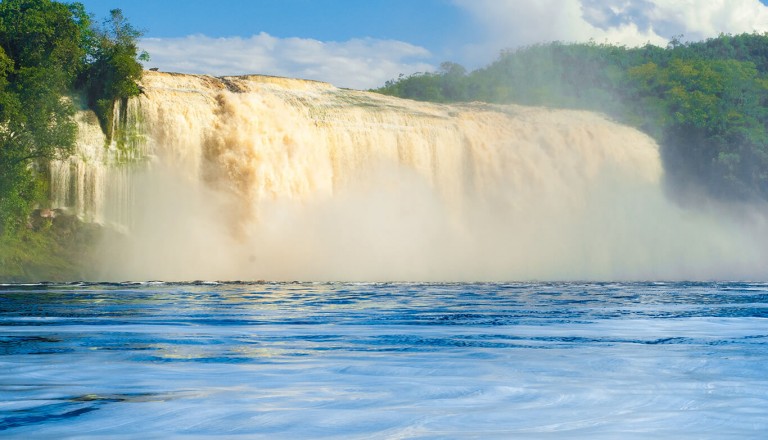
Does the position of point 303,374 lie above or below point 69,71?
below

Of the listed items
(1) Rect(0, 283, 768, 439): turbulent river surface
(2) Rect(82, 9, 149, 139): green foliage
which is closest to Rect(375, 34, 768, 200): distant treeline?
(2) Rect(82, 9, 149, 139): green foliage

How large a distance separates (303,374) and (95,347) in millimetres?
3460

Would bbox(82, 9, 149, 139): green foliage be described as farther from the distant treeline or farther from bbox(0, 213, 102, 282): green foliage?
the distant treeline

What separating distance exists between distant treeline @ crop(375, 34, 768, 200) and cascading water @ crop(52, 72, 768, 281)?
7690mm

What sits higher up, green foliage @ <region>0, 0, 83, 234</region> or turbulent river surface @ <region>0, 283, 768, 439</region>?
green foliage @ <region>0, 0, 83, 234</region>

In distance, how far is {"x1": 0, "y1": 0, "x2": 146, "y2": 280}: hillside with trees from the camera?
41.3 metres

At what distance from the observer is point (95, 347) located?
1198cm

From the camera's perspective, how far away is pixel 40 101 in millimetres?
41750

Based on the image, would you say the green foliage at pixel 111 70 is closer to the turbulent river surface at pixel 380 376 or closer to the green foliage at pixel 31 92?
the green foliage at pixel 31 92

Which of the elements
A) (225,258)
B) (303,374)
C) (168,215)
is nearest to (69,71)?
(168,215)

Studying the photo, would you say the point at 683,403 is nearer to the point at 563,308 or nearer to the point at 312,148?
the point at 563,308

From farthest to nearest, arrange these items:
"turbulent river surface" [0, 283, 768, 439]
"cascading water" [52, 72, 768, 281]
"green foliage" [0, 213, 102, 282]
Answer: "cascading water" [52, 72, 768, 281]
"green foliage" [0, 213, 102, 282]
"turbulent river surface" [0, 283, 768, 439]

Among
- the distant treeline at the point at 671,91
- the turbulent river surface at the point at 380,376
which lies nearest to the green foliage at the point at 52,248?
the turbulent river surface at the point at 380,376

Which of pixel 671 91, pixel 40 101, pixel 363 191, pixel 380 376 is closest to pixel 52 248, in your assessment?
pixel 40 101
